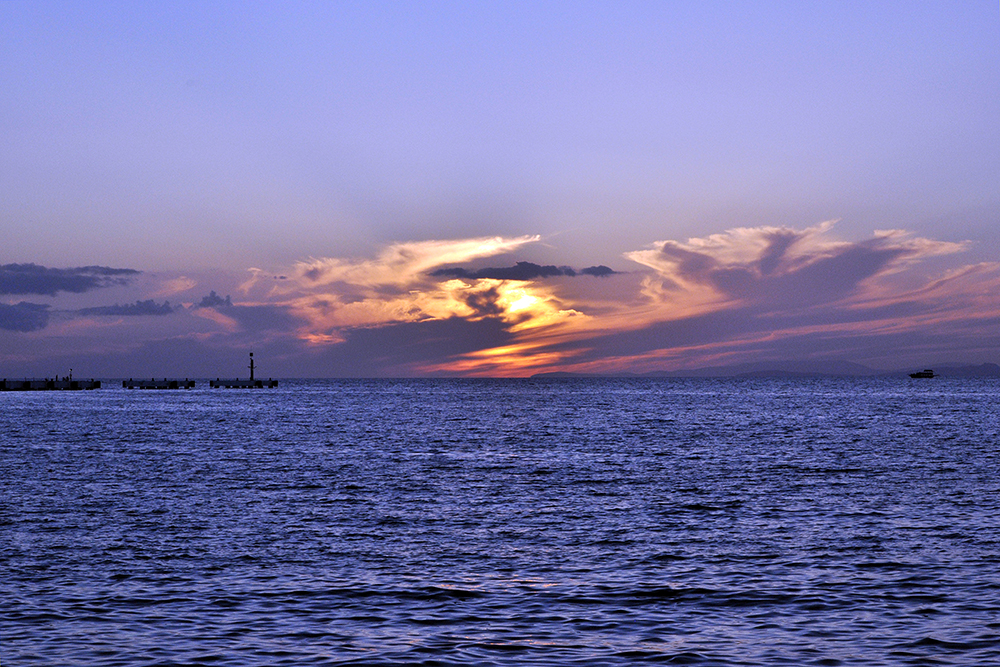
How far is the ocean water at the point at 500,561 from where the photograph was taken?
16625mm

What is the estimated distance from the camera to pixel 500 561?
78.6 ft

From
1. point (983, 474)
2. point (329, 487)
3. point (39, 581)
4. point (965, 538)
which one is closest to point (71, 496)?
point (329, 487)

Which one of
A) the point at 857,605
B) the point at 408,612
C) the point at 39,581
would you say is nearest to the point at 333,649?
the point at 408,612

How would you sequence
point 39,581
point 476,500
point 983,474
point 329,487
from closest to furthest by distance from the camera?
point 39,581 → point 476,500 → point 329,487 → point 983,474

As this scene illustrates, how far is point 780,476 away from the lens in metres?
44.9

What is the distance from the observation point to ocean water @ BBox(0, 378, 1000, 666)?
16.6 m

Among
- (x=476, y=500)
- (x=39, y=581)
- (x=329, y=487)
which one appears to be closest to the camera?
(x=39, y=581)

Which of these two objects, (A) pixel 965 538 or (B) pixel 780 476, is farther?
(B) pixel 780 476

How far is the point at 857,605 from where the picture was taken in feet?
63.4

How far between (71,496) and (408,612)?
946 inches

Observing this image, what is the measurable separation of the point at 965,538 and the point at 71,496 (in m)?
33.7

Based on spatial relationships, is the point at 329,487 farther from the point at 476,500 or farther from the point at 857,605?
the point at 857,605

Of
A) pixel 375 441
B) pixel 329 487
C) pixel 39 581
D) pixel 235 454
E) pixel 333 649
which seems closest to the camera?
pixel 333 649

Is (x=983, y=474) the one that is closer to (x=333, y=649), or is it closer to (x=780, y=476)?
(x=780, y=476)
